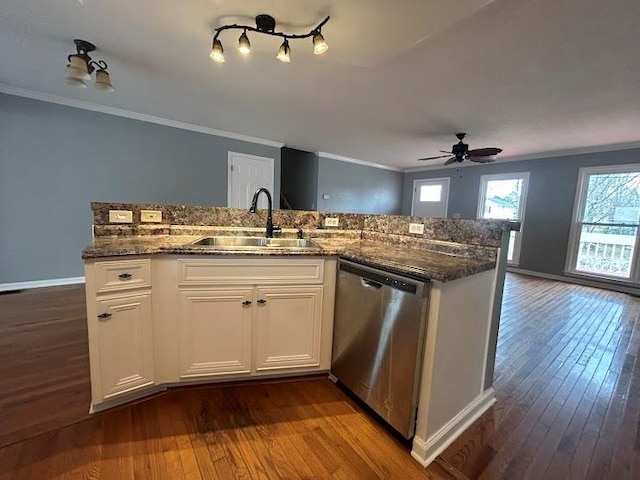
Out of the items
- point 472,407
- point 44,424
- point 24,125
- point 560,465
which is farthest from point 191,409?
point 24,125

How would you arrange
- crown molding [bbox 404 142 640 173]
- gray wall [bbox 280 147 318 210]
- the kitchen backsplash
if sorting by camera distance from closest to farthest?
1. the kitchen backsplash
2. crown molding [bbox 404 142 640 173]
3. gray wall [bbox 280 147 318 210]

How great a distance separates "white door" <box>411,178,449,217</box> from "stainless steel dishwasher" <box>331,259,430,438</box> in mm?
5984

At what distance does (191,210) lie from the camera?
196cm

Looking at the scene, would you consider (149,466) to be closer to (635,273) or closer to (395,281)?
(395,281)

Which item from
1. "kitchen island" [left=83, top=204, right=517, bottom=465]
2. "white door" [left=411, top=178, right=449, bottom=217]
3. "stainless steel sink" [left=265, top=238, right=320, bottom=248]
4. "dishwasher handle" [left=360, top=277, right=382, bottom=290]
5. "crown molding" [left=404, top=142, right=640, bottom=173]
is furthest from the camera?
"white door" [left=411, top=178, right=449, bottom=217]

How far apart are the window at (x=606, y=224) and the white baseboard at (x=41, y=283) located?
25.9ft

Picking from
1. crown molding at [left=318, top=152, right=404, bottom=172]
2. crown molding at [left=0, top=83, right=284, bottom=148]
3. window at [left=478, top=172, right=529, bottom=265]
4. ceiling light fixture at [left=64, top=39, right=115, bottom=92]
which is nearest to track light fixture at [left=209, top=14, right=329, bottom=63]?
ceiling light fixture at [left=64, top=39, right=115, bottom=92]

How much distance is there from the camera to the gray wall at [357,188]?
632cm

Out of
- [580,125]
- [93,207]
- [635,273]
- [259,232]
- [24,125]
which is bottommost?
[635,273]

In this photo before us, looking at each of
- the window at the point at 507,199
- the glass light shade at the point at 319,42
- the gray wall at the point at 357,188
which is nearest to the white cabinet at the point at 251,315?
the glass light shade at the point at 319,42

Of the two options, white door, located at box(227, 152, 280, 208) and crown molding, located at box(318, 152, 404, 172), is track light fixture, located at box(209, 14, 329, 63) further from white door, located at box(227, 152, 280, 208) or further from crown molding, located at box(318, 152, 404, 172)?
crown molding, located at box(318, 152, 404, 172)

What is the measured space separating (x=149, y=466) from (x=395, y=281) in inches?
51.7

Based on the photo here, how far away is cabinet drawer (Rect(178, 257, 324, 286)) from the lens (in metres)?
1.50

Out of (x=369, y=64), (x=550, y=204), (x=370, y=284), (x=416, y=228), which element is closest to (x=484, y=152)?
(x=369, y=64)
